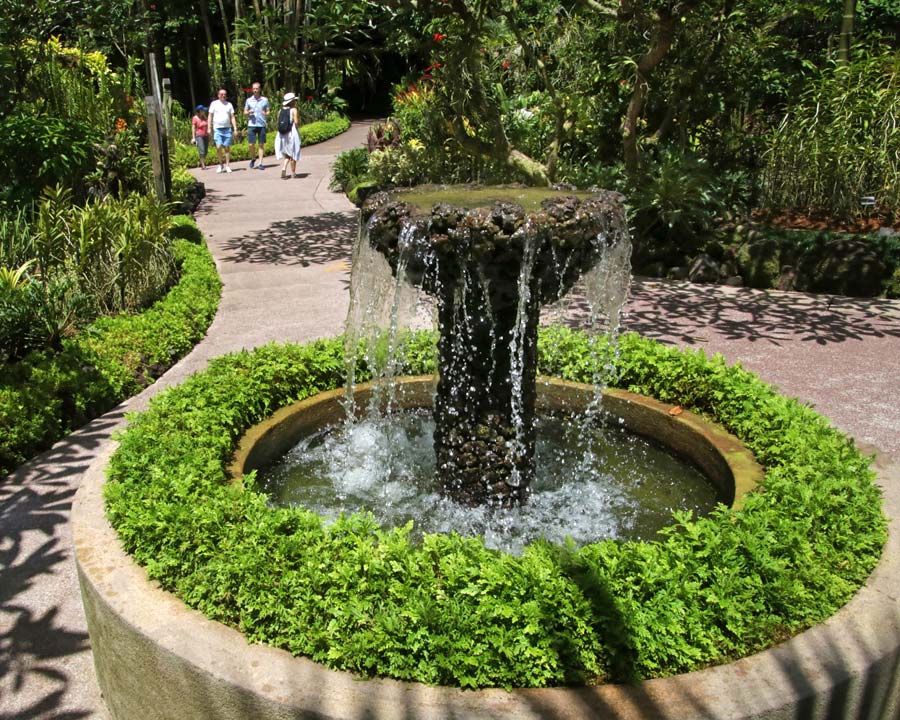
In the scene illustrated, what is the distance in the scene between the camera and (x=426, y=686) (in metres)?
2.51

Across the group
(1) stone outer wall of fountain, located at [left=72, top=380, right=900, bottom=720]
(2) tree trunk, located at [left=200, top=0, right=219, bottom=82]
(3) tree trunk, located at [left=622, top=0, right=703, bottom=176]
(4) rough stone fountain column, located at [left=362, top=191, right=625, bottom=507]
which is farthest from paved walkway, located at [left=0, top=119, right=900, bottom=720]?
(2) tree trunk, located at [left=200, top=0, right=219, bottom=82]

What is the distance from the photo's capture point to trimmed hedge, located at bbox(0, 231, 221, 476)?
17.1 ft

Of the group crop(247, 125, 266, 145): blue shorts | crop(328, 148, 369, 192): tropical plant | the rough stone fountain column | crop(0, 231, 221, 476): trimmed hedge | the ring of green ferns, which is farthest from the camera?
crop(247, 125, 266, 145): blue shorts

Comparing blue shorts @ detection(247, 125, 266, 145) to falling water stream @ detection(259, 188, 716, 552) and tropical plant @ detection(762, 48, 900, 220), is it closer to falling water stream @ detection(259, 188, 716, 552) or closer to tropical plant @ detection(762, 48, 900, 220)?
tropical plant @ detection(762, 48, 900, 220)

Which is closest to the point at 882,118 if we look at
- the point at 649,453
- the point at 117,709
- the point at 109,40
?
the point at 649,453

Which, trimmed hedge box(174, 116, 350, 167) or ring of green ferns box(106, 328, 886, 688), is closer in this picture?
ring of green ferns box(106, 328, 886, 688)

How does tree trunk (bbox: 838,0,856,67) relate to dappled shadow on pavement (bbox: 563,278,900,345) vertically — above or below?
above

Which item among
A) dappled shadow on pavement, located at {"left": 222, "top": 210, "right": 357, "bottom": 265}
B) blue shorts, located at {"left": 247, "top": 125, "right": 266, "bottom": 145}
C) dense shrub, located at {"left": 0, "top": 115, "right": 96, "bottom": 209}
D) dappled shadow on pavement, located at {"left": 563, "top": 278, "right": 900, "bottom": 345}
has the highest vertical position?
dense shrub, located at {"left": 0, "top": 115, "right": 96, "bottom": 209}

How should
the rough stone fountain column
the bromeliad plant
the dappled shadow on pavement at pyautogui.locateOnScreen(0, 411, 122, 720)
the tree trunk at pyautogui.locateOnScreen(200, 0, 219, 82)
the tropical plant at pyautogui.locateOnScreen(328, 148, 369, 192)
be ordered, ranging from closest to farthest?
1. the dappled shadow on pavement at pyautogui.locateOnScreen(0, 411, 122, 720)
2. the rough stone fountain column
3. the bromeliad plant
4. the tropical plant at pyautogui.locateOnScreen(328, 148, 369, 192)
5. the tree trunk at pyautogui.locateOnScreen(200, 0, 219, 82)

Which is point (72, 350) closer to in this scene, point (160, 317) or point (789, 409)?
point (160, 317)

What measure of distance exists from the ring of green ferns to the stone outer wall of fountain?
68mm

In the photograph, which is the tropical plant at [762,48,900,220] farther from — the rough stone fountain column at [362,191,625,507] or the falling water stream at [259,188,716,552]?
the rough stone fountain column at [362,191,625,507]

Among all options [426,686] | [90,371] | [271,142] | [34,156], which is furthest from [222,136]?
[426,686]

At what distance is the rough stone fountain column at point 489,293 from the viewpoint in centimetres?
340
